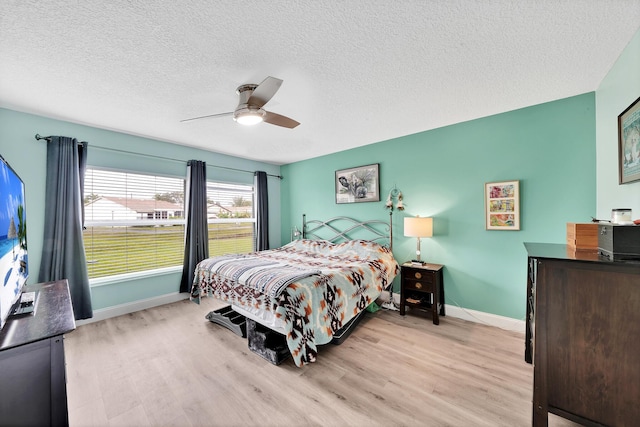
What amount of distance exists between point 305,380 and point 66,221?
3.31 m

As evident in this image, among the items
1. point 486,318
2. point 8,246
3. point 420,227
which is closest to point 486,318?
point 486,318

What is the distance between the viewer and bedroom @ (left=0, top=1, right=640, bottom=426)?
2330mm

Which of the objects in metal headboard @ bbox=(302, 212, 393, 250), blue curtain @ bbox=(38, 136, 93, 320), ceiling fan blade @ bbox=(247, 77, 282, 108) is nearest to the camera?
ceiling fan blade @ bbox=(247, 77, 282, 108)

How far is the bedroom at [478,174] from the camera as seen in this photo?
2.33 meters

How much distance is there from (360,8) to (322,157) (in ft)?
11.1

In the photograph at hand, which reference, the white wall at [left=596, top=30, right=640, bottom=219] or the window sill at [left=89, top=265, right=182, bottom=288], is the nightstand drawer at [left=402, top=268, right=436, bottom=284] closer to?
the white wall at [left=596, top=30, right=640, bottom=219]

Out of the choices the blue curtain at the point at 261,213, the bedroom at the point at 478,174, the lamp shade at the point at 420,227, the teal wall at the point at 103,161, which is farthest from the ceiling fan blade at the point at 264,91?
the blue curtain at the point at 261,213

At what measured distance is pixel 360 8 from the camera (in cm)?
140

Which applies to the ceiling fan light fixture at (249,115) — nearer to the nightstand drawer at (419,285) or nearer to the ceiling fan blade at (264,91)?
the ceiling fan blade at (264,91)

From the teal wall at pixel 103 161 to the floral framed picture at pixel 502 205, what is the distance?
13.5 ft

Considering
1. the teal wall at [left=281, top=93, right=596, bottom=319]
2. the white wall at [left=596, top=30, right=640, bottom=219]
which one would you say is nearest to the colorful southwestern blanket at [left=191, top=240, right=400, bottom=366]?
the teal wall at [left=281, top=93, right=596, bottom=319]

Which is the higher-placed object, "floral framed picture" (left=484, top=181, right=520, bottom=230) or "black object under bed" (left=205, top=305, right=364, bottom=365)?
"floral framed picture" (left=484, top=181, right=520, bottom=230)

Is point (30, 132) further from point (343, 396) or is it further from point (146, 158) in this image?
point (343, 396)

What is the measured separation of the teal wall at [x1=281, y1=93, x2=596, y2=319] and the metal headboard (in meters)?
0.13
